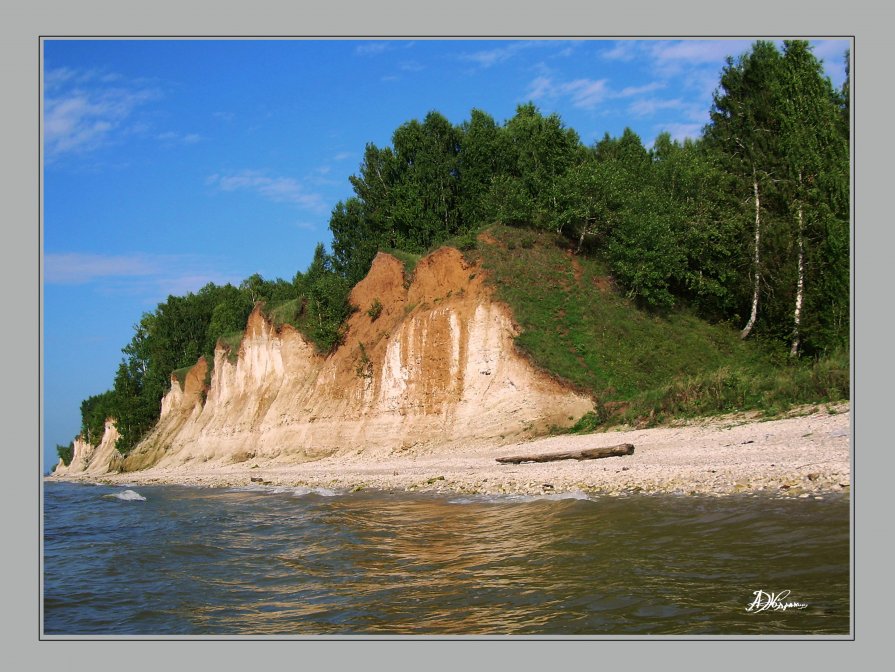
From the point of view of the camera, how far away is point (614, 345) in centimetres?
2853

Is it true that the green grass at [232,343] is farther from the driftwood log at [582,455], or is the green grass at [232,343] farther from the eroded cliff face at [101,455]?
the driftwood log at [582,455]

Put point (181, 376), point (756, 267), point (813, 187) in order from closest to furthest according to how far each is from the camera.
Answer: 1. point (813, 187)
2. point (756, 267)
3. point (181, 376)

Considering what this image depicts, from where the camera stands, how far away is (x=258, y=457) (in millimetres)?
37656

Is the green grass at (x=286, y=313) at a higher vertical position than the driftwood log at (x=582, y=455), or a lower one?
higher

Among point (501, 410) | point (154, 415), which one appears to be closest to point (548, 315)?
point (501, 410)

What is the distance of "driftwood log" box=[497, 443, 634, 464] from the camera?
18.0 metres

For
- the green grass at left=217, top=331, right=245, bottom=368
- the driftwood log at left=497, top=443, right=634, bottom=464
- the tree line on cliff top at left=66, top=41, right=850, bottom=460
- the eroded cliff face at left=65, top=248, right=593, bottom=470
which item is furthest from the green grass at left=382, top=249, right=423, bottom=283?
the green grass at left=217, top=331, right=245, bottom=368

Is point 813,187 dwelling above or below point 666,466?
above

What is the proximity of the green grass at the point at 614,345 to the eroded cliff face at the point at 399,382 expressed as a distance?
1.14 metres

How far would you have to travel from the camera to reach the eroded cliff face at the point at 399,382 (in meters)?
26.7

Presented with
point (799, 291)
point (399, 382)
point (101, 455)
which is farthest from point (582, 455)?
point (101, 455)
